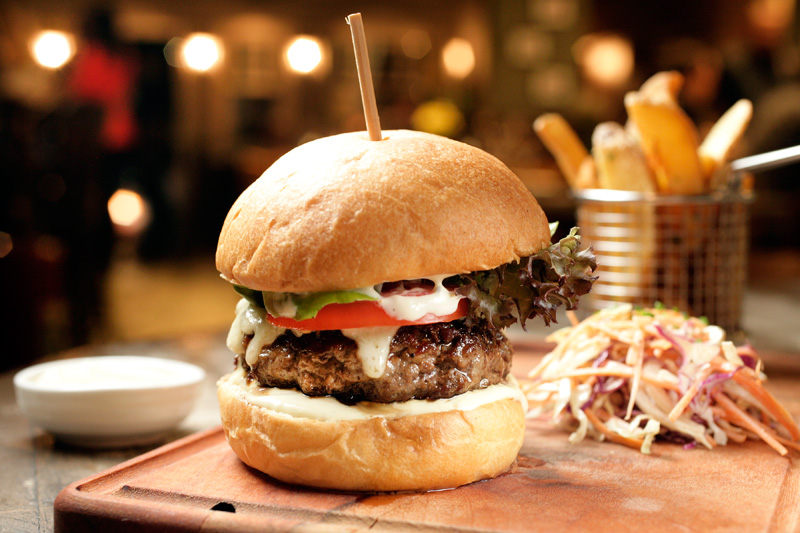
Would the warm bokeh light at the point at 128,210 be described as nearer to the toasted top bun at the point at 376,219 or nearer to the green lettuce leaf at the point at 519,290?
the toasted top bun at the point at 376,219

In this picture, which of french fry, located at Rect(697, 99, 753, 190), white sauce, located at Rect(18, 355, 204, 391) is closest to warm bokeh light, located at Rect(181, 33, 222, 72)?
french fry, located at Rect(697, 99, 753, 190)

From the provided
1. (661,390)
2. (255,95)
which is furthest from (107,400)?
(255,95)

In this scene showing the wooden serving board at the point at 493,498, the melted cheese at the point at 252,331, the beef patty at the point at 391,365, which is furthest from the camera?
the melted cheese at the point at 252,331

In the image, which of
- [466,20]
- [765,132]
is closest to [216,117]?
[466,20]

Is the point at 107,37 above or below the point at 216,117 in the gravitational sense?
above

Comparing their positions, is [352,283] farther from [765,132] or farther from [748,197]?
[765,132]

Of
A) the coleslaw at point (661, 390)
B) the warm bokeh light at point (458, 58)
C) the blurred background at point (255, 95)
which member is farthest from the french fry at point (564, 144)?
the warm bokeh light at point (458, 58)
